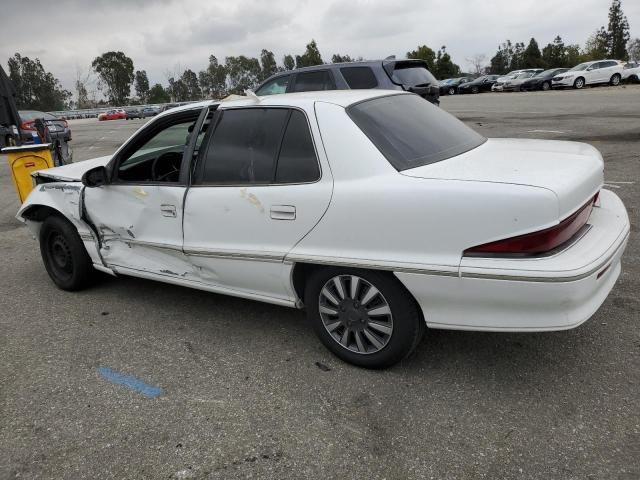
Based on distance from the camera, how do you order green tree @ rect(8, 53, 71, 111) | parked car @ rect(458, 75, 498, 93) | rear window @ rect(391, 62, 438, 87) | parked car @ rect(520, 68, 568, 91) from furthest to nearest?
green tree @ rect(8, 53, 71, 111), parked car @ rect(458, 75, 498, 93), parked car @ rect(520, 68, 568, 91), rear window @ rect(391, 62, 438, 87)

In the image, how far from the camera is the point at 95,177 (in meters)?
4.10

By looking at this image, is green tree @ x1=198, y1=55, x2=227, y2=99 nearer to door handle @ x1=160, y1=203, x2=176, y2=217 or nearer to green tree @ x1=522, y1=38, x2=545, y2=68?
green tree @ x1=522, y1=38, x2=545, y2=68

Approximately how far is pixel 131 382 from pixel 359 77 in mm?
A: 7278

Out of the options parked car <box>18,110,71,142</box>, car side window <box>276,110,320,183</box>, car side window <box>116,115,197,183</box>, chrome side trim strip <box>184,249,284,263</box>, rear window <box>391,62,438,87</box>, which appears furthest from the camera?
parked car <box>18,110,71,142</box>

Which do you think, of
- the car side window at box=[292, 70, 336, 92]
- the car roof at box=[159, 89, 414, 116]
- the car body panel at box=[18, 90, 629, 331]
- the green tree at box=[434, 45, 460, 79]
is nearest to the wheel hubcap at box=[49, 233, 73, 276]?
the car body panel at box=[18, 90, 629, 331]

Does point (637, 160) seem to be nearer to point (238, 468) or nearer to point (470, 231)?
point (470, 231)

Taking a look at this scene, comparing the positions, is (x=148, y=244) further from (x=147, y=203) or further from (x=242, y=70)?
(x=242, y=70)

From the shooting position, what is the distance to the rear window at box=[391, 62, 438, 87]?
30.9 ft

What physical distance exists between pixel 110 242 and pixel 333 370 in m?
2.15

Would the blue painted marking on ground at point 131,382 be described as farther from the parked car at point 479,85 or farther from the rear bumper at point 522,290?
the parked car at point 479,85

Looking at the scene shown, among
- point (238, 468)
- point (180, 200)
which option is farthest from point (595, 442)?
point (180, 200)

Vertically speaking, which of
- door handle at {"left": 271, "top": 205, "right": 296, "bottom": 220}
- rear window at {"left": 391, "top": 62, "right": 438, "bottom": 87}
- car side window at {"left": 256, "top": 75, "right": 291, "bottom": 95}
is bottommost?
door handle at {"left": 271, "top": 205, "right": 296, "bottom": 220}

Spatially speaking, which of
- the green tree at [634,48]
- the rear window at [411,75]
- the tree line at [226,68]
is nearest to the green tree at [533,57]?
the tree line at [226,68]

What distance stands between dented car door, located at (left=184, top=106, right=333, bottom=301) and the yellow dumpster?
4.41 metres
